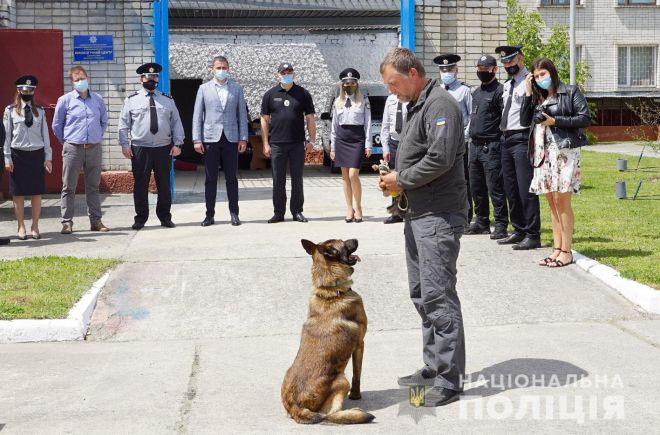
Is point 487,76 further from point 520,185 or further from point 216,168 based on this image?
point 216,168

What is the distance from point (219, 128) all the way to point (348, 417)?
7.39 meters

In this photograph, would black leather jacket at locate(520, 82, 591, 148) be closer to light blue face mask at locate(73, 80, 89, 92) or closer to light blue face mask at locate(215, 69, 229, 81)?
light blue face mask at locate(215, 69, 229, 81)

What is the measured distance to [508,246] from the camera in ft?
34.0

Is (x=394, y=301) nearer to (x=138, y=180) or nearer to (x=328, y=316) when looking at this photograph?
(x=328, y=316)

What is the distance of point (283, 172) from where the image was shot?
12492 millimetres

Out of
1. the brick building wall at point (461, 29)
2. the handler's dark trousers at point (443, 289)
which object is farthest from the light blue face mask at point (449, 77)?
the handler's dark trousers at point (443, 289)

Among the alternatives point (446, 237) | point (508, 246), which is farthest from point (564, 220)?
point (446, 237)

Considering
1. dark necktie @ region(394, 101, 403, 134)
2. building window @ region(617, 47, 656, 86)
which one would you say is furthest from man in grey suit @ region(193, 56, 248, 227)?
building window @ region(617, 47, 656, 86)

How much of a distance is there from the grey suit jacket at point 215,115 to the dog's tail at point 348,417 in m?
7.28

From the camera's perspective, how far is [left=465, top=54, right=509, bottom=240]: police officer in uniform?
34.6ft

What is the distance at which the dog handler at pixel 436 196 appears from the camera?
5.57 metres

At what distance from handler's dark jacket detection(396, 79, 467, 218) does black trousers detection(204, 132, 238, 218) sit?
262 inches

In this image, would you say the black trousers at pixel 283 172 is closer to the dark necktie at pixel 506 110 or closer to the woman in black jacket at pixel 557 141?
the dark necktie at pixel 506 110

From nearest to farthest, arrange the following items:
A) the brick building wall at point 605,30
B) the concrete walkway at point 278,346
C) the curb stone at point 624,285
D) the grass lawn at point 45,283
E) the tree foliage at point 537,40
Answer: the concrete walkway at point 278,346 → the grass lawn at point 45,283 → the curb stone at point 624,285 → the tree foliage at point 537,40 → the brick building wall at point 605,30
